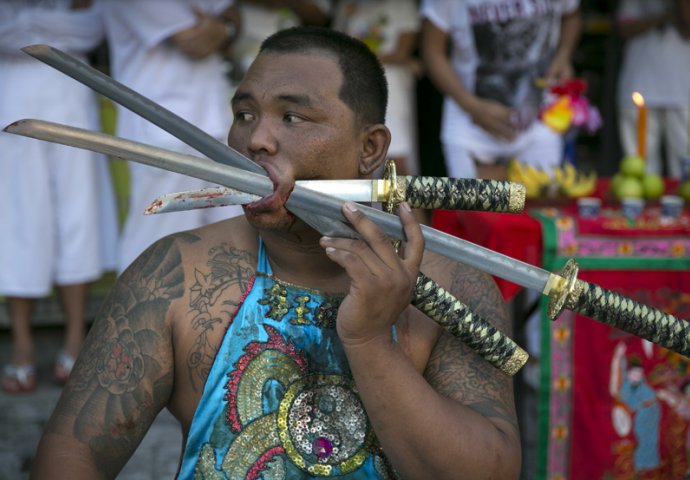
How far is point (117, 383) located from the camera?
2141mm

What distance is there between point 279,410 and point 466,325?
0.48 m

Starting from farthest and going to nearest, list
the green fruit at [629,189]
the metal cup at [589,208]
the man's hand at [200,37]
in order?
1. the man's hand at [200,37]
2. the green fruit at [629,189]
3. the metal cup at [589,208]

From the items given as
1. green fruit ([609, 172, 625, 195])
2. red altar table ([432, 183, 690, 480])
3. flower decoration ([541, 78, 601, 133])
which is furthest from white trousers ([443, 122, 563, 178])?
red altar table ([432, 183, 690, 480])

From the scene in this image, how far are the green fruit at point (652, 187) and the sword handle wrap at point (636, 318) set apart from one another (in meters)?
2.15

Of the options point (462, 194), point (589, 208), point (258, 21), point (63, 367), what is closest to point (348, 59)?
point (462, 194)

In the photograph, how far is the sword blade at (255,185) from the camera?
5.49ft

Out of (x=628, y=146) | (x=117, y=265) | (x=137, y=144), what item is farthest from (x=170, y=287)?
(x=628, y=146)

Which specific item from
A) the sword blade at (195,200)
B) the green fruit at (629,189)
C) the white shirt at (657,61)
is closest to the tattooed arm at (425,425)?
the sword blade at (195,200)

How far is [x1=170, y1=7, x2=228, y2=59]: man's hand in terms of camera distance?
474 cm

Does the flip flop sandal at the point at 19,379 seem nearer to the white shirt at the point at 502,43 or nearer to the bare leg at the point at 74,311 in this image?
the bare leg at the point at 74,311

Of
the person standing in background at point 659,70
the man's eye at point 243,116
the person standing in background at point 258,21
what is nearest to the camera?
the man's eye at point 243,116

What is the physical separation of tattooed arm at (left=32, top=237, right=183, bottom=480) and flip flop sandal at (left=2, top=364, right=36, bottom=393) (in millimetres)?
2791

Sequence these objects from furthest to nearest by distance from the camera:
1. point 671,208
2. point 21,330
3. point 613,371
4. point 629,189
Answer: point 21,330 → point 629,189 → point 671,208 → point 613,371

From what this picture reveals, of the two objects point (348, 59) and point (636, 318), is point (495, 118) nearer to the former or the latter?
point (348, 59)
